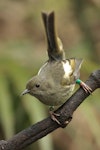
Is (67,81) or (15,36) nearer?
(67,81)

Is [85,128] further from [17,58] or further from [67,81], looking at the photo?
[67,81]

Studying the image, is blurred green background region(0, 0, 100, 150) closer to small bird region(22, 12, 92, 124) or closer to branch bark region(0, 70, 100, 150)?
small bird region(22, 12, 92, 124)

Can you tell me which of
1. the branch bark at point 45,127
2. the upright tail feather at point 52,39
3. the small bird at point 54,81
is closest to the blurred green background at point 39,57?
the small bird at point 54,81

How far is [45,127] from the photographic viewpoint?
108 cm

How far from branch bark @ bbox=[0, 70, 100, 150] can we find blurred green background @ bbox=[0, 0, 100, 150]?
Result: 1.05 m

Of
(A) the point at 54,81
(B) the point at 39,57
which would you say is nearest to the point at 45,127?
(A) the point at 54,81

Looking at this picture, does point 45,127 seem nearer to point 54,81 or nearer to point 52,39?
point 52,39

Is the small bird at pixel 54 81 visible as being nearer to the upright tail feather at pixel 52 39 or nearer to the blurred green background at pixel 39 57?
the upright tail feather at pixel 52 39

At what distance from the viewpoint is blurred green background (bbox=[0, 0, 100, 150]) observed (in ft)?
7.55

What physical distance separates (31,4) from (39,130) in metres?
2.71

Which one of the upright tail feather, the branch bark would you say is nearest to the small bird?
the upright tail feather

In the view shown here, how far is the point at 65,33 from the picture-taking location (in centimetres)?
381

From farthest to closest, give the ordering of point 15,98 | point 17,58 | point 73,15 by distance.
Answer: point 73,15 → point 17,58 → point 15,98

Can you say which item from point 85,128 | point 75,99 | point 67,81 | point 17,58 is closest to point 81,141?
point 85,128
